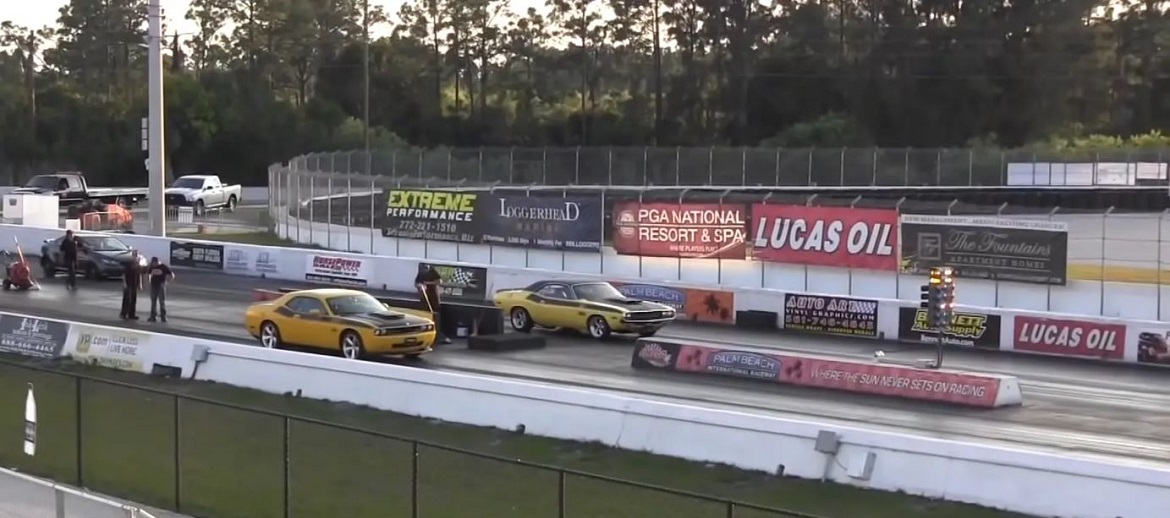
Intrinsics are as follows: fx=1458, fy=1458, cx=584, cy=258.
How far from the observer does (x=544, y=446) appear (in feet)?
61.5

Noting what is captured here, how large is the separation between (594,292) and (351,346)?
264 inches

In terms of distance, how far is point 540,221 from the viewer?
4203 cm

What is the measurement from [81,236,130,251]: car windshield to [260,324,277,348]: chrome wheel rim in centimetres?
1578

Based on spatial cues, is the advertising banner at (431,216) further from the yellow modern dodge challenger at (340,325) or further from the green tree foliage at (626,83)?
the green tree foliage at (626,83)

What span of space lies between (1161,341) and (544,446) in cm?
1486

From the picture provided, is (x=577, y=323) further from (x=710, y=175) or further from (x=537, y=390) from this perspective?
(x=710, y=175)

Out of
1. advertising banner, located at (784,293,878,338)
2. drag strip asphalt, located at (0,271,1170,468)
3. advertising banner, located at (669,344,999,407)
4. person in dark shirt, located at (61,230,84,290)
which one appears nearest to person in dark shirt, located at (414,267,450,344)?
drag strip asphalt, located at (0,271,1170,468)

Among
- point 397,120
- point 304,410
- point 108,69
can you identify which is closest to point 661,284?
point 304,410

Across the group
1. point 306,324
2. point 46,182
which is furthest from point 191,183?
Answer: point 306,324

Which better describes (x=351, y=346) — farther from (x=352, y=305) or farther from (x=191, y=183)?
(x=191, y=183)

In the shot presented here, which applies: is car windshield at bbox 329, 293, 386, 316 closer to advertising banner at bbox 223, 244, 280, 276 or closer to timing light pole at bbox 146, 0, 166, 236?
advertising banner at bbox 223, 244, 280, 276

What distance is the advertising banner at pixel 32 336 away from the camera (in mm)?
27406

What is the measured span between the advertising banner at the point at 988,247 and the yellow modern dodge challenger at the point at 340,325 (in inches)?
554

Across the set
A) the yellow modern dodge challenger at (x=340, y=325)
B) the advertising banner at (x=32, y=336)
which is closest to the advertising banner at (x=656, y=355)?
the yellow modern dodge challenger at (x=340, y=325)
